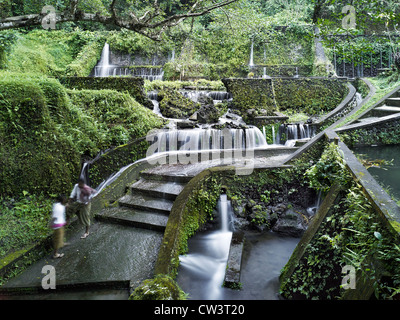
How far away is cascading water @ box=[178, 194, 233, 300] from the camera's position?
15.3ft

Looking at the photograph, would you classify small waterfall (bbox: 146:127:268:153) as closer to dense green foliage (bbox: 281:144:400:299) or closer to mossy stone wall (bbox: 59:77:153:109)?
mossy stone wall (bbox: 59:77:153:109)

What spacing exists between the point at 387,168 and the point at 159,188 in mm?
5405

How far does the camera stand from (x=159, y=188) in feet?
22.7

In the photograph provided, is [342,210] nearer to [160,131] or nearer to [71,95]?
[160,131]

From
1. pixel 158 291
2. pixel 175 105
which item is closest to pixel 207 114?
pixel 175 105

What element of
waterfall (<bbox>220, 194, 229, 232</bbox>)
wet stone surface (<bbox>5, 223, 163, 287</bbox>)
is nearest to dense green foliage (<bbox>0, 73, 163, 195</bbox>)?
wet stone surface (<bbox>5, 223, 163, 287</bbox>)

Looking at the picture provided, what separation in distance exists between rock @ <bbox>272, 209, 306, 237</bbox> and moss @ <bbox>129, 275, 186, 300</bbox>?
3374 mm

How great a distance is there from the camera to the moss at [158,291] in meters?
3.42

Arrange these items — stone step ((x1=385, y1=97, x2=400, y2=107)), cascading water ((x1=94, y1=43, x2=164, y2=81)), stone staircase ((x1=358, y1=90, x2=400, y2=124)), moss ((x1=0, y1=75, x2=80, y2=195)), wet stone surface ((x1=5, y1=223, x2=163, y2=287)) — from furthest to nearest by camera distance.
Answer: cascading water ((x1=94, y1=43, x2=164, y2=81)), stone step ((x1=385, y1=97, x2=400, y2=107)), stone staircase ((x1=358, y1=90, x2=400, y2=124)), moss ((x1=0, y1=75, x2=80, y2=195)), wet stone surface ((x1=5, y1=223, x2=163, y2=287))

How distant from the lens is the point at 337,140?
22.2ft

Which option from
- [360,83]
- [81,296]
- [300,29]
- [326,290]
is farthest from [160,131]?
[300,29]

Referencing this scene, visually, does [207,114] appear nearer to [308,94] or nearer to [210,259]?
[308,94]

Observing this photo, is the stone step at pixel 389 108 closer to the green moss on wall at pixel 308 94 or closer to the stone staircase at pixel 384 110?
the stone staircase at pixel 384 110

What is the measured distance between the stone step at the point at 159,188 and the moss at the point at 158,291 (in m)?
2.97
